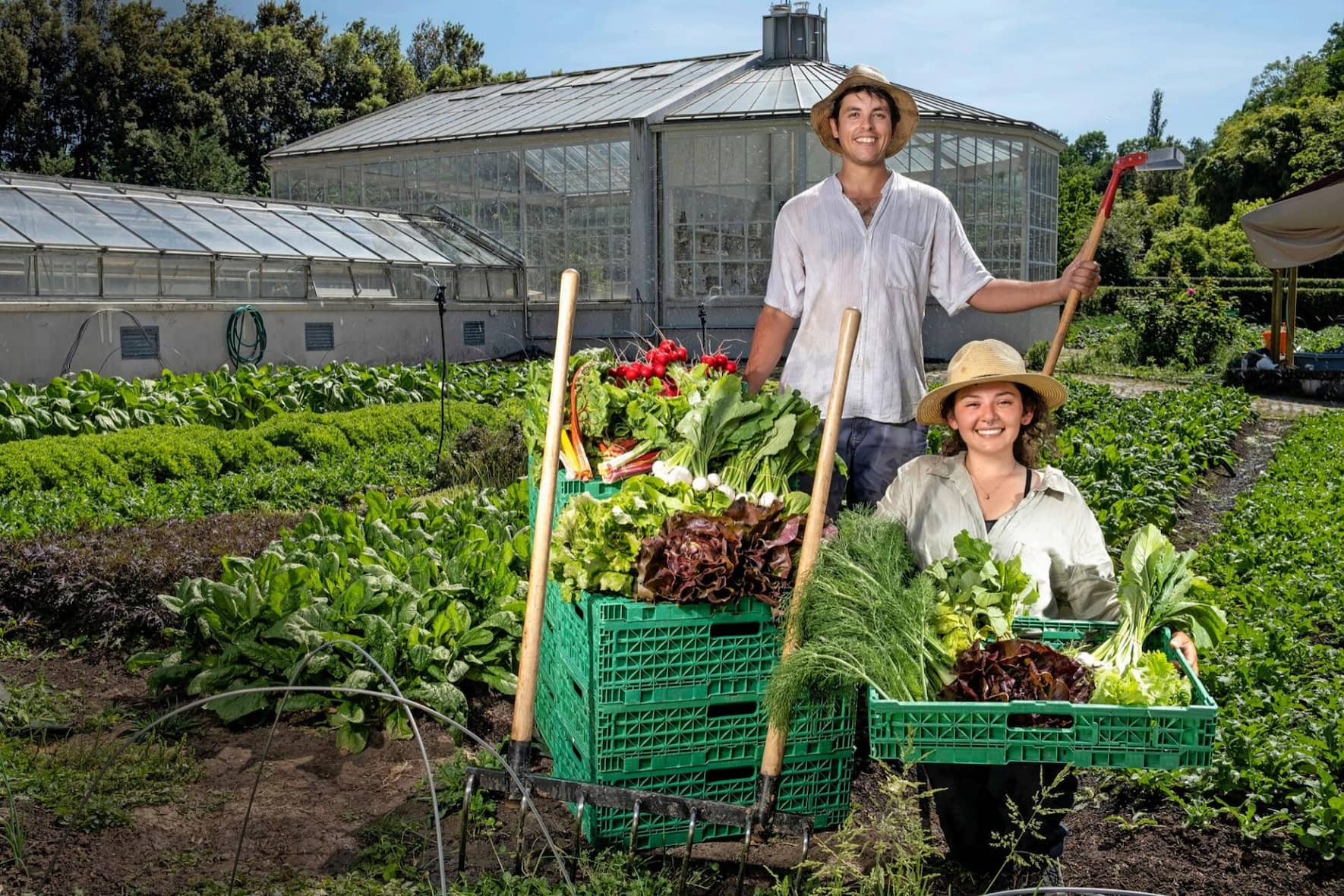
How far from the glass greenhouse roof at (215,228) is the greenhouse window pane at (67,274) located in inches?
7.4

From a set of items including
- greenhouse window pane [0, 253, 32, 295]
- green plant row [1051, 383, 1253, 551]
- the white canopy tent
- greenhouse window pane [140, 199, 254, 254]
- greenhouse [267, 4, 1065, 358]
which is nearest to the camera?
green plant row [1051, 383, 1253, 551]

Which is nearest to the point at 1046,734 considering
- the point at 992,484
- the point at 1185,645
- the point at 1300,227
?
the point at 1185,645

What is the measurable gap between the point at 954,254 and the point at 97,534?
439cm

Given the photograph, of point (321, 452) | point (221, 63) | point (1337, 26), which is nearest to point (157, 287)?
point (321, 452)

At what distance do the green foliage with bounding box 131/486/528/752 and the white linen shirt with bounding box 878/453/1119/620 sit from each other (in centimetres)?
169

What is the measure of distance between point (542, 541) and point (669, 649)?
42cm

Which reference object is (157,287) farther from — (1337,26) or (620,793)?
(1337,26)

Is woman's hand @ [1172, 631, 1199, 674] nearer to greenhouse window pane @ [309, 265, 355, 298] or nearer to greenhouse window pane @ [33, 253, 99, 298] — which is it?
greenhouse window pane @ [33, 253, 99, 298]

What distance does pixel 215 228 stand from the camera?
15.1 m

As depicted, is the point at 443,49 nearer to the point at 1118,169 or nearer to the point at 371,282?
the point at 371,282

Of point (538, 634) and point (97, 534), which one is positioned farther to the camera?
point (97, 534)

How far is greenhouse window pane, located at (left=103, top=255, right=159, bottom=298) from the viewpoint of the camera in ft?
44.0

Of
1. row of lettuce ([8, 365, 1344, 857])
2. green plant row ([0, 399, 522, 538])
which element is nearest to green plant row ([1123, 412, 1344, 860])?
row of lettuce ([8, 365, 1344, 857])

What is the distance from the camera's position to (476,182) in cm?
2014
